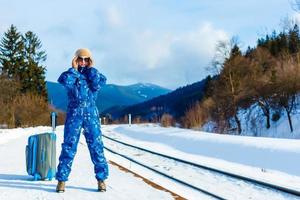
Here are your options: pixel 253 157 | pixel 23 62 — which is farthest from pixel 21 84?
pixel 253 157

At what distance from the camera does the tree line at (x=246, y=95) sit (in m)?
40.1

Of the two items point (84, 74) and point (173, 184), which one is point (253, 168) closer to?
point (173, 184)

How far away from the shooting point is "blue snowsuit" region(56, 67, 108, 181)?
251 inches

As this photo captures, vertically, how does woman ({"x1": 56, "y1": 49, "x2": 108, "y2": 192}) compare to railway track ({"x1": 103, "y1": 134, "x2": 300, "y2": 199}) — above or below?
above

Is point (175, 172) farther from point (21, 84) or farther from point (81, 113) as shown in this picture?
point (21, 84)

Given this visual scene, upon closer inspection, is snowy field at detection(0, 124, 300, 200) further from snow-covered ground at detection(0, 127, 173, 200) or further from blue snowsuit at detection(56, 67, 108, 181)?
blue snowsuit at detection(56, 67, 108, 181)

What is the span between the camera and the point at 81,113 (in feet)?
21.0

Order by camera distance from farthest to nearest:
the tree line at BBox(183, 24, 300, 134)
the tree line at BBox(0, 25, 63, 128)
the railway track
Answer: the tree line at BBox(0, 25, 63, 128)
the tree line at BBox(183, 24, 300, 134)
the railway track

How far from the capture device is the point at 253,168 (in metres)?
10.7

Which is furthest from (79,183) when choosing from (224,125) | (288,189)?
(224,125)

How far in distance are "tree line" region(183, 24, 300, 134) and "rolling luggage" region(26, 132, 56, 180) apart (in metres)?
26.3

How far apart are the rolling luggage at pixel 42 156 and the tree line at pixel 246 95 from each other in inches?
1034

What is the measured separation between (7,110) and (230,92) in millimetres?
24780

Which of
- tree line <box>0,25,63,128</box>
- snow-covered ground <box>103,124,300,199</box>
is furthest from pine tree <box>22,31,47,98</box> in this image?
snow-covered ground <box>103,124,300,199</box>
